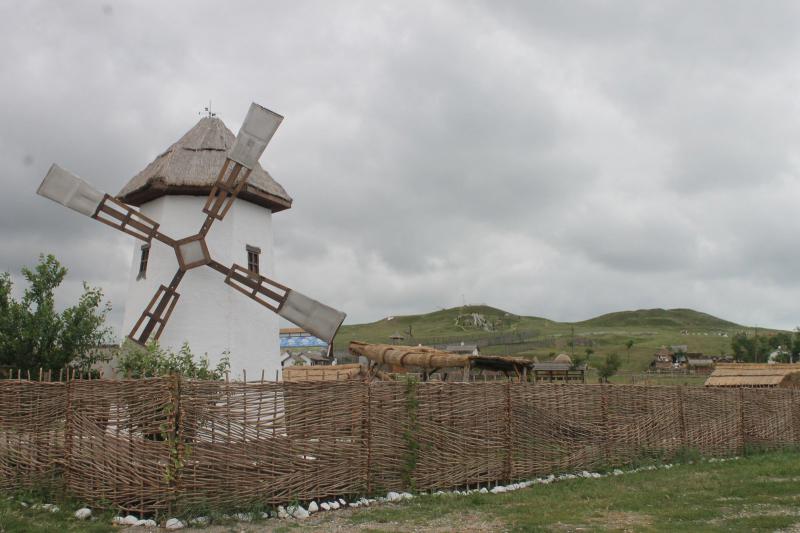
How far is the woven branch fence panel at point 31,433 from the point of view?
859 cm

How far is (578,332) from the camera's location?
103500 mm

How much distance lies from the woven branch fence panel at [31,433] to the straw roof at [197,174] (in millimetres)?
4845

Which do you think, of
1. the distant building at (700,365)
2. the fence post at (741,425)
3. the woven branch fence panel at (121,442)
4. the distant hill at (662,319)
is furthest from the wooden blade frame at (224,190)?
the distant hill at (662,319)

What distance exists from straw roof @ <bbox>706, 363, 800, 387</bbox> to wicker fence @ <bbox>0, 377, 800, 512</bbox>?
44.9 ft

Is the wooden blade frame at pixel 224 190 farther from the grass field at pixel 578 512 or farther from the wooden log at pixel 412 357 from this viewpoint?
the grass field at pixel 578 512

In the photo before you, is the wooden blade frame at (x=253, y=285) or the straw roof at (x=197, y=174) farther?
the straw roof at (x=197, y=174)

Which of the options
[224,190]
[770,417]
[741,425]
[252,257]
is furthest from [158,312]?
[770,417]

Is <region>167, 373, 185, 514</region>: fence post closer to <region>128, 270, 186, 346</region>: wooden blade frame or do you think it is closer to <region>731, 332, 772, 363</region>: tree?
<region>128, 270, 186, 346</region>: wooden blade frame

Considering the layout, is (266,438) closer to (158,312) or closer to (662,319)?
(158,312)

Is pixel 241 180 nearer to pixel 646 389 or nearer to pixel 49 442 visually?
pixel 49 442

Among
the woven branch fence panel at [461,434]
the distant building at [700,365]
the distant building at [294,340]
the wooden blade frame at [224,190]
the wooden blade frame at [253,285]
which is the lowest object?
the distant building at [700,365]

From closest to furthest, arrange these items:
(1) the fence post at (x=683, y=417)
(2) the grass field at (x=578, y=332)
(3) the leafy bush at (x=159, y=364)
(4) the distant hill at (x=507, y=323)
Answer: (3) the leafy bush at (x=159, y=364)
(1) the fence post at (x=683, y=417)
(2) the grass field at (x=578, y=332)
(4) the distant hill at (x=507, y=323)

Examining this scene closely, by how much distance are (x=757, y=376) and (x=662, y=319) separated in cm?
12097

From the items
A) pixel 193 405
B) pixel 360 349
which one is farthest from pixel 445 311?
pixel 193 405
